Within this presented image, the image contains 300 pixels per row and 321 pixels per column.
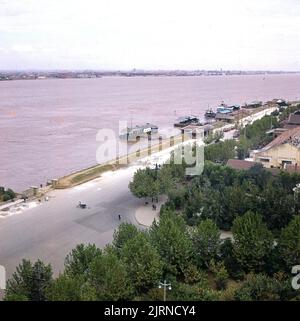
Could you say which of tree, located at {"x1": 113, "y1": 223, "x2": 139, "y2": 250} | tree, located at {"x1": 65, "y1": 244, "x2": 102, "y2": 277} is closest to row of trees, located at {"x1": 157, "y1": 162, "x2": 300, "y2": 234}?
tree, located at {"x1": 113, "y1": 223, "x2": 139, "y2": 250}

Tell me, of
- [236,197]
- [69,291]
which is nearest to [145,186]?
[236,197]

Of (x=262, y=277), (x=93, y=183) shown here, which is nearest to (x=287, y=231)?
(x=262, y=277)

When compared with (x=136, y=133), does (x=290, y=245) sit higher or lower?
higher

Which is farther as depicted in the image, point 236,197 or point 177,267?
point 236,197

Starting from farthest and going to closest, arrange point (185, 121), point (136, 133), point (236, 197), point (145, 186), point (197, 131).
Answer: point (185, 121)
point (197, 131)
point (136, 133)
point (145, 186)
point (236, 197)

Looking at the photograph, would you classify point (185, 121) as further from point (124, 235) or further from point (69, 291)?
point (69, 291)

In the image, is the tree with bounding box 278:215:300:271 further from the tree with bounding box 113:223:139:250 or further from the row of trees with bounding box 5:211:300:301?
the tree with bounding box 113:223:139:250

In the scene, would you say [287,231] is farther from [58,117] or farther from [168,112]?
[168,112]
